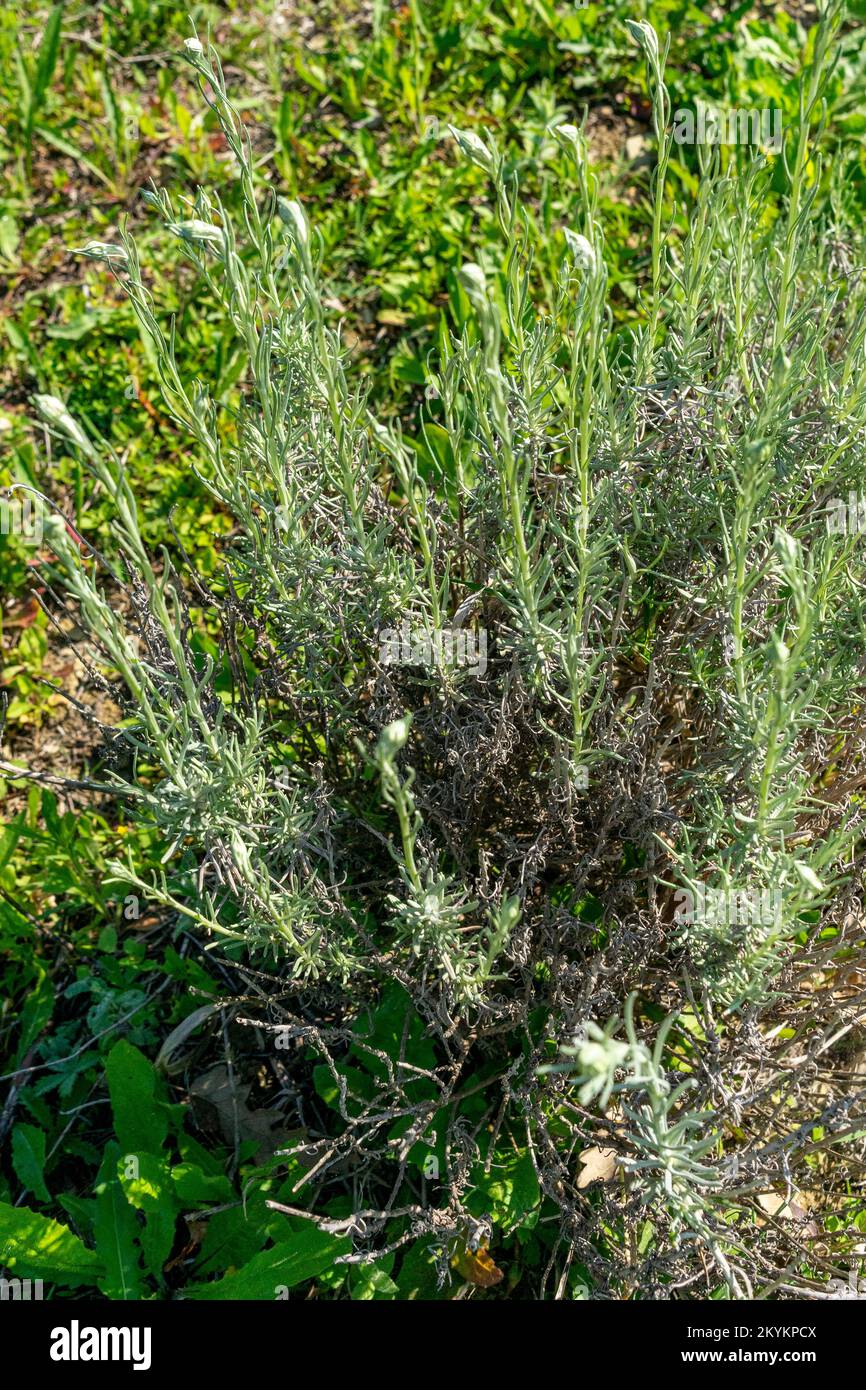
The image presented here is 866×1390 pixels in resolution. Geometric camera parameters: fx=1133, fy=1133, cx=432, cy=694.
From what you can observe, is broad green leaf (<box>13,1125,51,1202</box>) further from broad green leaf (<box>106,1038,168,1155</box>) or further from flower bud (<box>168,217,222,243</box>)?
flower bud (<box>168,217,222,243</box>)

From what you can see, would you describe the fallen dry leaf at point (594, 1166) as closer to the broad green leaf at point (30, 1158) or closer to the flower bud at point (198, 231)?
the broad green leaf at point (30, 1158)

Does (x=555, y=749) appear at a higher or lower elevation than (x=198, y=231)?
lower

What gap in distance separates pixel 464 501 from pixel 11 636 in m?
1.66

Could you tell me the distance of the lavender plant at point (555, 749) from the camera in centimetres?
168

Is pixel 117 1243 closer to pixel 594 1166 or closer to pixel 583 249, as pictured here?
pixel 594 1166

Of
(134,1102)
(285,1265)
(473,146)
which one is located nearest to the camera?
(473,146)

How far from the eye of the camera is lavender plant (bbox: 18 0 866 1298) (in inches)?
66.2

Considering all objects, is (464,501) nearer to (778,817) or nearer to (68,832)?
(778,817)

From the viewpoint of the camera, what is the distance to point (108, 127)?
3918 mm

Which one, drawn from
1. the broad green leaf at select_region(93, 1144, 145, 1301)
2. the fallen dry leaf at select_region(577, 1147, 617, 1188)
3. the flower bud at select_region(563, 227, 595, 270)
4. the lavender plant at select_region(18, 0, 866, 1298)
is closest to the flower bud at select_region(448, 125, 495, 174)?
the lavender plant at select_region(18, 0, 866, 1298)

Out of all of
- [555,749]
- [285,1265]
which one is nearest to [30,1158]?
[285,1265]

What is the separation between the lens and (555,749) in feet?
6.34

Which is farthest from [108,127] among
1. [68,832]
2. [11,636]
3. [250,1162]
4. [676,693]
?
[250,1162]

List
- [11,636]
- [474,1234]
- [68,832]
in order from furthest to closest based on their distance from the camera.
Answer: [11,636] → [68,832] → [474,1234]
